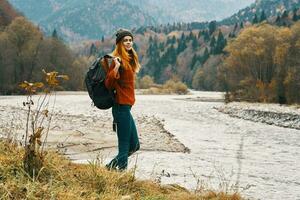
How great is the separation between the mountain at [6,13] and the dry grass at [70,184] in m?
83.2

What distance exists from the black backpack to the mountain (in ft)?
270

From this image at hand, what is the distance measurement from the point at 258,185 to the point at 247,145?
7445 mm

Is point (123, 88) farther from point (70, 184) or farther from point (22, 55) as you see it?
point (22, 55)

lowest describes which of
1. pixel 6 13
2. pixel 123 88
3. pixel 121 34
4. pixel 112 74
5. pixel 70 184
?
pixel 70 184

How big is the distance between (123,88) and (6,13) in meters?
90.4

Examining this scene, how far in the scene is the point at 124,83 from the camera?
21.8 feet

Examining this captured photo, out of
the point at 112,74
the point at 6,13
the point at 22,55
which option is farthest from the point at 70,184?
the point at 6,13

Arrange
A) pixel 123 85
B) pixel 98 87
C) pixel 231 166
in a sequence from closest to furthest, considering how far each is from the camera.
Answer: pixel 98 87 < pixel 123 85 < pixel 231 166

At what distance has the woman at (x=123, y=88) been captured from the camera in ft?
21.7

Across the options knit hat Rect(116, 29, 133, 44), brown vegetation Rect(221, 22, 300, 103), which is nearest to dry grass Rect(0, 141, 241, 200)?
knit hat Rect(116, 29, 133, 44)

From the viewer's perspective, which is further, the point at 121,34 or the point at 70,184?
the point at 121,34

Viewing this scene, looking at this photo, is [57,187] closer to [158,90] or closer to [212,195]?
[212,195]

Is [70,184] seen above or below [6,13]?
below

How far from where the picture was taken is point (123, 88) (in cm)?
666
